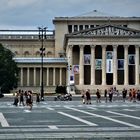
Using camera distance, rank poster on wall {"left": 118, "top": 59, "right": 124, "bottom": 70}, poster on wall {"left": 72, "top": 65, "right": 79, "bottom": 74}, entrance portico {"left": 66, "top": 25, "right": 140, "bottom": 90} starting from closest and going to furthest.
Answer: poster on wall {"left": 72, "top": 65, "right": 79, "bottom": 74}
entrance portico {"left": 66, "top": 25, "right": 140, "bottom": 90}
poster on wall {"left": 118, "top": 59, "right": 124, "bottom": 70}

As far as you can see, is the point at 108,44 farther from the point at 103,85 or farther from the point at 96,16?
the point at 96,16

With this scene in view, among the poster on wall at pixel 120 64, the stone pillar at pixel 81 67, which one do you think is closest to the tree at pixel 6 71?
the stone pillar at pixel 81 67

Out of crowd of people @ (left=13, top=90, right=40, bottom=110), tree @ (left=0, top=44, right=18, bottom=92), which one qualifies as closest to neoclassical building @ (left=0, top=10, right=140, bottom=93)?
tree @ (left=0, top=44, right=18, bottom=92)

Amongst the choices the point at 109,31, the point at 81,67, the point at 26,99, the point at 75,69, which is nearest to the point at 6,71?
the point at 75,69

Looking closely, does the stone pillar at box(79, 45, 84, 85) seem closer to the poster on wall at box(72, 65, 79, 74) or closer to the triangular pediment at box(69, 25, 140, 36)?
the poster on wall at box(72, 65, 79, 74)

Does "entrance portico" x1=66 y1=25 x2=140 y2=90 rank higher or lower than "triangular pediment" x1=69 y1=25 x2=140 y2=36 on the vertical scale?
lower

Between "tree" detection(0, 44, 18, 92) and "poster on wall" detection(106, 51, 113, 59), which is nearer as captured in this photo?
"tree" detection(0, 44, 18, 92)

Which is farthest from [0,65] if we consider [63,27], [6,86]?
[63,27]

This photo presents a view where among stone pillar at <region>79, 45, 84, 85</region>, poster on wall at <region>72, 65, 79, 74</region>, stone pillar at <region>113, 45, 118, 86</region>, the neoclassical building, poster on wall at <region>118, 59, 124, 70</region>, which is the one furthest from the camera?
poster on wall at <region>118, 59, 124, 70</region>

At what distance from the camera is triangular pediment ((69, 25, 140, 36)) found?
471ft

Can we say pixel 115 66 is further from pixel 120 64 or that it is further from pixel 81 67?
pixel 81 67

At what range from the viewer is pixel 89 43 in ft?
473

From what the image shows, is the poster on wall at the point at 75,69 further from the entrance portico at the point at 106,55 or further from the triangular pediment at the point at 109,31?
the triangular pediment at the point at 109,31

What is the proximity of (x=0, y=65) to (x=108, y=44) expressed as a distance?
35330 millimetres
